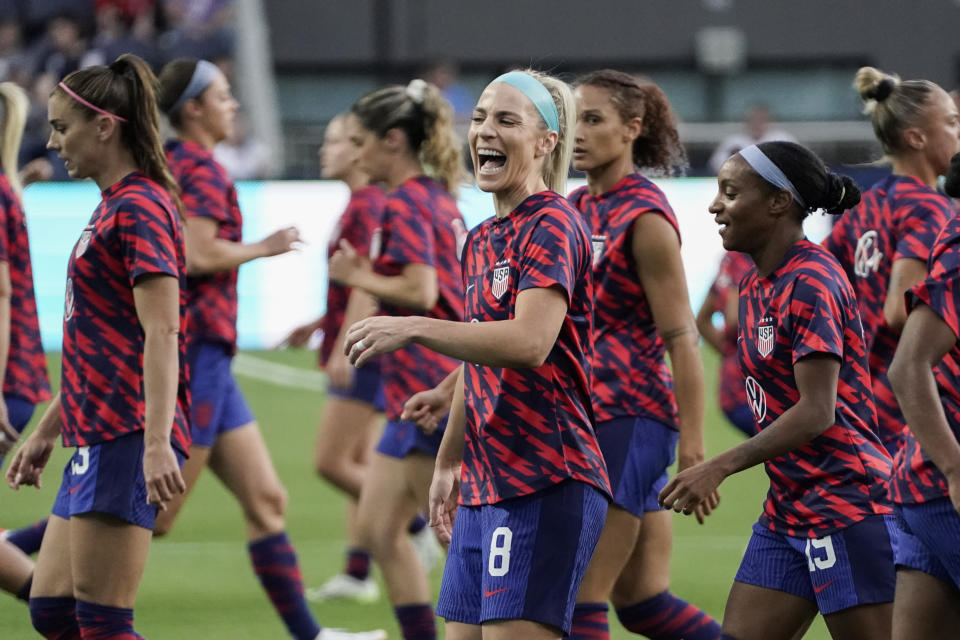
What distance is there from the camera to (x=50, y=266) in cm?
1589

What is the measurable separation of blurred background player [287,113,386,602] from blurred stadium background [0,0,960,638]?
3.91 m

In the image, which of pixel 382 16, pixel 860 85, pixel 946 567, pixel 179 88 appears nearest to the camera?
pixel 946 567

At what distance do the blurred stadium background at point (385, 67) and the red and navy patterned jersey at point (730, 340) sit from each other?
7.54 feet

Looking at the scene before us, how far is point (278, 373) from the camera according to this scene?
15.8 meters

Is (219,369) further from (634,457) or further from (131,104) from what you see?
(634,457)

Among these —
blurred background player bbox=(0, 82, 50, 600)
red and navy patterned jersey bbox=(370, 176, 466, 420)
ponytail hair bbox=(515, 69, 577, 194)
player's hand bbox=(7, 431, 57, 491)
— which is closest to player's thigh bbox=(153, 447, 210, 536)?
blurred background player bbox=(0, 82, 50, 600)

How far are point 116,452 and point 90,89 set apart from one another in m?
1.13

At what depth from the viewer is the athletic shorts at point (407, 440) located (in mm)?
5914

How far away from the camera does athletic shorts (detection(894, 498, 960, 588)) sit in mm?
3955

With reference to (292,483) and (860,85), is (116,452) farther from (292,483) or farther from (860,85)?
(292,483)

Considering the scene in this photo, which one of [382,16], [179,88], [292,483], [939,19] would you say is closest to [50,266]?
[292,483]

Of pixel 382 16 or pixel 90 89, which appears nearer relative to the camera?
pixel 90 89

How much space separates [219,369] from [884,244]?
261 centimetres

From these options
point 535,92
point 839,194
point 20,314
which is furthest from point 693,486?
point 20,314
